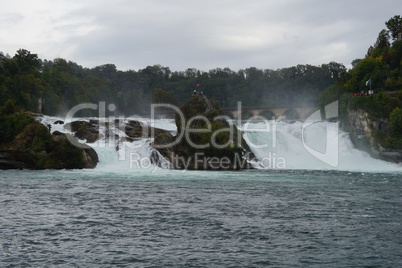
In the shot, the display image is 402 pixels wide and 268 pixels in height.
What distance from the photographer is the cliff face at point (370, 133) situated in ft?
185

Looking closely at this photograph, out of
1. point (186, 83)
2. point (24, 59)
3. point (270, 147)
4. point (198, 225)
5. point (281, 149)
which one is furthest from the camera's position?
point (186, 83)

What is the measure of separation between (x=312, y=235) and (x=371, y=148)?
43.5 m

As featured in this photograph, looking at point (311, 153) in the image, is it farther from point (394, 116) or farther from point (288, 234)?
point (288, 234)

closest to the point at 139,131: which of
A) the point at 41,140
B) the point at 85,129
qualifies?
the point at 85,129

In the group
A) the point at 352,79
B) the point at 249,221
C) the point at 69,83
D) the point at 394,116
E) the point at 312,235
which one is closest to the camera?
the point at 312,235

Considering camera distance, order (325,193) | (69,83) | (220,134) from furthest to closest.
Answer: (69,83) < (220,134) < (325,193)

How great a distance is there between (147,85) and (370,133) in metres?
109

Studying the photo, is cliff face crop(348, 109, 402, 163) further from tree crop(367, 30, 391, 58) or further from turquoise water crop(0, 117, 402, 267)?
tree crop(367, 30, 391, 58)

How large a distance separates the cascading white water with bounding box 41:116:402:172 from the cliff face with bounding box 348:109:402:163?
0.80 m

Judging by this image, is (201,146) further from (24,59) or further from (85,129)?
(24,59)

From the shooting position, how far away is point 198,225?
19672 mm

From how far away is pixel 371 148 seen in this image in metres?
58.4

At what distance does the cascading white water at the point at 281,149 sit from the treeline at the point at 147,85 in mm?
27104

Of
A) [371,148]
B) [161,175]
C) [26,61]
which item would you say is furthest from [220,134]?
[26,61]
